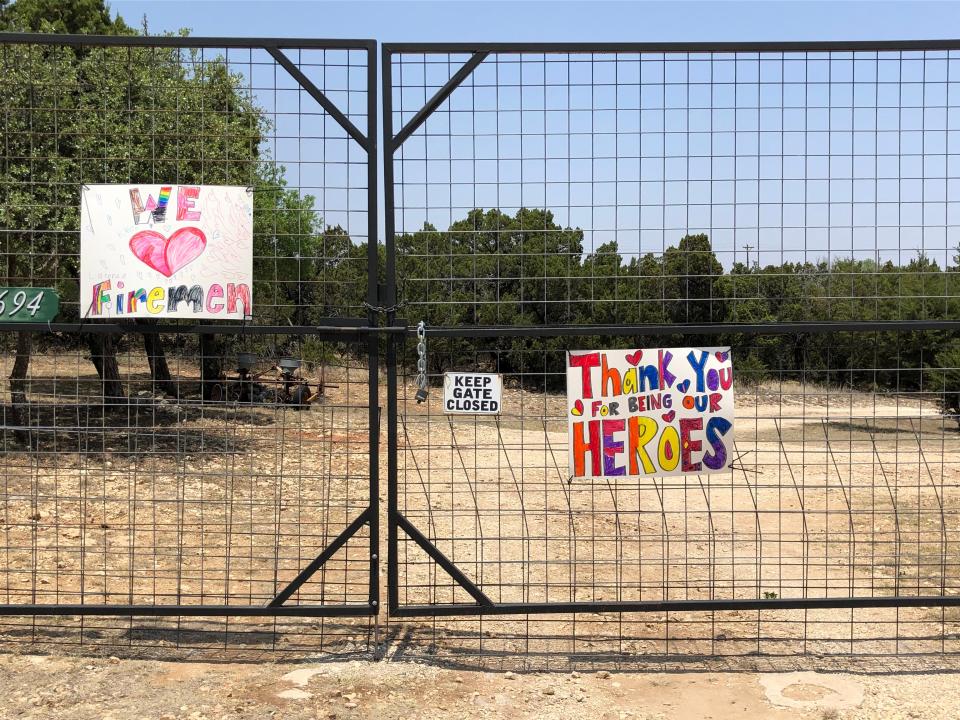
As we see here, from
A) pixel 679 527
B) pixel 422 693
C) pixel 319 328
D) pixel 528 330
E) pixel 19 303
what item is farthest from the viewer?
pixel 679 527

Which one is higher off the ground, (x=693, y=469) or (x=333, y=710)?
(x=693, y=469)

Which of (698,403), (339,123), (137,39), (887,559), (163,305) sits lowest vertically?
(887,559)

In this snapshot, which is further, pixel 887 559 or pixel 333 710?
pixel 887 559

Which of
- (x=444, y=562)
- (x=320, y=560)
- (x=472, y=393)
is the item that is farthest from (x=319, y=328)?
(x=444, y=562)

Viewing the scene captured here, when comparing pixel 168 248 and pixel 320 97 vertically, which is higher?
pixel 320 97

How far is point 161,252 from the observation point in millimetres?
5266

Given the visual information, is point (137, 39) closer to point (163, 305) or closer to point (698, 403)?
point (163, 305)

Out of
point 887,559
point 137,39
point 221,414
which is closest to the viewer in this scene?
point 137,39

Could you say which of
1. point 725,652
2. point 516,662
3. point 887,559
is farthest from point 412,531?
point 887,559

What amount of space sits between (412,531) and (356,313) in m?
2.24

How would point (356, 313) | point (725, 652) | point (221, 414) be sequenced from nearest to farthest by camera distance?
point (725, 652) < point (356, 313) < point (221, 414)

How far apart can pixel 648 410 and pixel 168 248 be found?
2.92m

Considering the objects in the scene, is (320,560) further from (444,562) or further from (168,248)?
(168,248)

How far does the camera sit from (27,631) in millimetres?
5746
